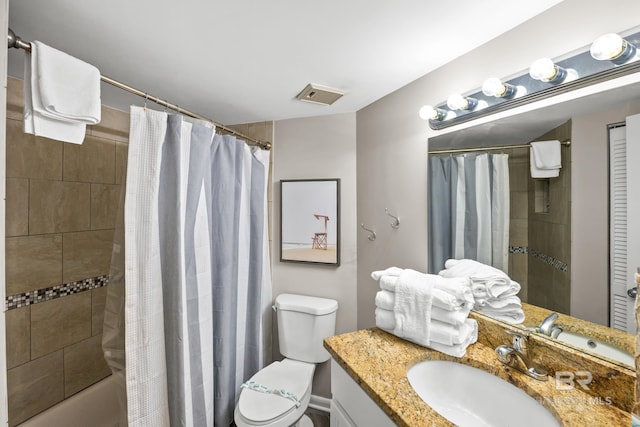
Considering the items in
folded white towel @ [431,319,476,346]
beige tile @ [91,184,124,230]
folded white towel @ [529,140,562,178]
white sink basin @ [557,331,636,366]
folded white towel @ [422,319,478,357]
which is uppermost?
folded white towel @ [529,140,562,178]

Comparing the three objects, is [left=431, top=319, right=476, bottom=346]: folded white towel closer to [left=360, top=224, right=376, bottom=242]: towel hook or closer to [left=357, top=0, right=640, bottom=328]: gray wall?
[left=357, top=0, right=640, bottom=328]: gray wall

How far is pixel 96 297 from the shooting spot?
1.91 metres

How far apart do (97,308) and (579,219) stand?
2.69 meters

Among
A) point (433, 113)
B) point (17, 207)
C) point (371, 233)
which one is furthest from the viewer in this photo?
point (371, 233)

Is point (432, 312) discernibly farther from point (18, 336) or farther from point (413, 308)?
point (18, 336)

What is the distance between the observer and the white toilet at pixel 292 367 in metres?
1.48

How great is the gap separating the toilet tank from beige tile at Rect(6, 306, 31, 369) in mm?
1410

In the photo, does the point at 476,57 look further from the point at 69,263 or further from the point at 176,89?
the point at 69,263

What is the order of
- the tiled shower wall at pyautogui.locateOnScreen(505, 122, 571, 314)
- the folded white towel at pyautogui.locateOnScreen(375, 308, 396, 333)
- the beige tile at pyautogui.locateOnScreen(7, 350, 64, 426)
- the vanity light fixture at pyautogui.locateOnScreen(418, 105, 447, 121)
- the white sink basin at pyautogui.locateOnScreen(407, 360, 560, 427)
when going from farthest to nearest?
the beige tile at pyautogui.locateOnScreen(7, 350, 64, 426), the vanity light fixture at pyautogui.locateOnScreen(418, 105, 447, 121), the folded white towel at pyautogui.locateOnScreen(375, 308, 396, 333), the tiled shower wall at pyautogui.locateOnScreen(505, 122, 571, 314), the white sink basin at pyautogui.locateOnScreen(407, 360, 560, 427)

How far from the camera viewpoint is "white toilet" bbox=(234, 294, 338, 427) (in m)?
1.48

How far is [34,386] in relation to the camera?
1.58 m

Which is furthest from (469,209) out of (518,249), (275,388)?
(275,388)

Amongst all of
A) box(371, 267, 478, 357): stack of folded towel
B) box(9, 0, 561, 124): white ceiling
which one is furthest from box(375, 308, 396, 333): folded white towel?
box(9, 0, 561, 124): white ceiling

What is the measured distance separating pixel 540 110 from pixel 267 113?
1.69 meters
